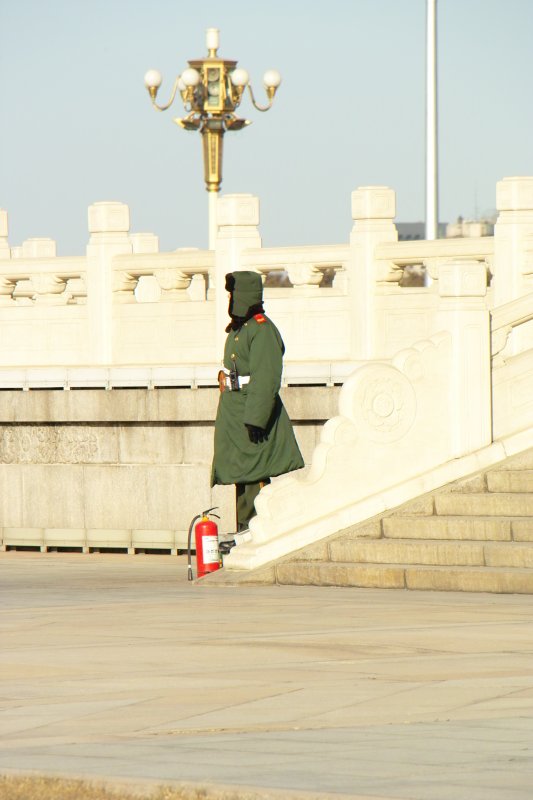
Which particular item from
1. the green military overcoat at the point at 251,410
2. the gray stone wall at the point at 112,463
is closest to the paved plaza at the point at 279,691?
the green military overcoat at the point at 251,410

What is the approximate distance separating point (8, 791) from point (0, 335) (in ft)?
48.1

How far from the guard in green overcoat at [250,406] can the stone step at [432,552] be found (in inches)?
36.3

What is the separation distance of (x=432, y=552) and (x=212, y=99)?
19871 mm

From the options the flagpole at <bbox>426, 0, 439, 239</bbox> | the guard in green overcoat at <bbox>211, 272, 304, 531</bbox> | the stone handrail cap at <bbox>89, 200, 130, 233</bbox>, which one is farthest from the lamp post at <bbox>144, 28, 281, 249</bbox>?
the guard in green overcoat at <bbox>211, 272, 304, 531</bbox>

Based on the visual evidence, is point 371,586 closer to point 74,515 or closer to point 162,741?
point 162,741

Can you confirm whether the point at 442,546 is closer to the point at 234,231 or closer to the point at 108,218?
the point at 234,231

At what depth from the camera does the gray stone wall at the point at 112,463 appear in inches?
601

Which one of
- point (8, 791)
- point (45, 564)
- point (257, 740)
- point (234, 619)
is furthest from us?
point (45, 564)

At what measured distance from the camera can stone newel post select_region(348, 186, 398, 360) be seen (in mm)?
15555

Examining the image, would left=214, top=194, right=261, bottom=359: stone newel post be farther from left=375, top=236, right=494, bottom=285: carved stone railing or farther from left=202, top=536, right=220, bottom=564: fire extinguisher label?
left=202, top=536, right=220, bottom=564: fire extinguisher label

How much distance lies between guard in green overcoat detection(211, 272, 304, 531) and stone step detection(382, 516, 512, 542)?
93 cm

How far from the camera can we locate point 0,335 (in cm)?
1952

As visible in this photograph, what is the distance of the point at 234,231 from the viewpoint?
16.3m

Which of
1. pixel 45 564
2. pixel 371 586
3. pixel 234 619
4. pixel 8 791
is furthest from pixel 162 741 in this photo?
pixel 45 564
